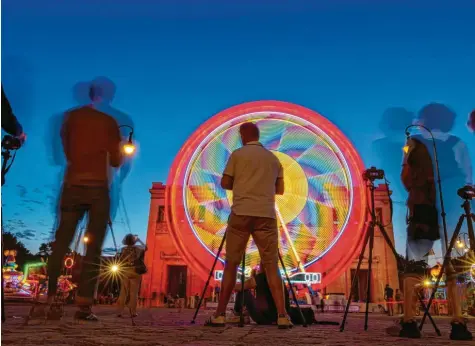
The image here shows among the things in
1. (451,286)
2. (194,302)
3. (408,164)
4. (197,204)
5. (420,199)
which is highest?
(197,204)

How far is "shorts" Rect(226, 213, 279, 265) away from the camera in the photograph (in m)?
3.78

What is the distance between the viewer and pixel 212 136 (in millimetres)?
12711

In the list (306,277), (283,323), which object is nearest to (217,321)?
(283,323)

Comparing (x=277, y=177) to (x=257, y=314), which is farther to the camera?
(x=257, y=314)

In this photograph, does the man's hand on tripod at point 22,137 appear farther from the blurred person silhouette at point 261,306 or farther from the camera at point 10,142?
the blurred person silhouette at point 261,306

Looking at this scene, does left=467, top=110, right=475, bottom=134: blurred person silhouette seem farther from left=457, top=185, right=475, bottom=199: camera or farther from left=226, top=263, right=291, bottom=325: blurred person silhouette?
left=226, top=263, right=291, bottom=325: blurred person silhouette

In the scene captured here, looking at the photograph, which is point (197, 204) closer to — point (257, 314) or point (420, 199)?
point (257, 314)

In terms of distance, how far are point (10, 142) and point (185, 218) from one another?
9161 mm

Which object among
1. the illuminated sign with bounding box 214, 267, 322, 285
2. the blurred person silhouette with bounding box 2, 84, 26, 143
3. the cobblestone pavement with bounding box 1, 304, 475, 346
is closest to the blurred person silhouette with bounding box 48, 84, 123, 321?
the cobblestone pavement with bounding box 1, 304, 475, 346

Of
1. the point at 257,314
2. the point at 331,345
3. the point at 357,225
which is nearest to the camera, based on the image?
the point at 331,345

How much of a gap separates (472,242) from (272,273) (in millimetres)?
1675

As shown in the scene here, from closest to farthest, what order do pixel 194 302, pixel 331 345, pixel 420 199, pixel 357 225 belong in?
1. pixel 331 345
2. pixel 420 199
3. pixel 357 225
4. pixel 194 302

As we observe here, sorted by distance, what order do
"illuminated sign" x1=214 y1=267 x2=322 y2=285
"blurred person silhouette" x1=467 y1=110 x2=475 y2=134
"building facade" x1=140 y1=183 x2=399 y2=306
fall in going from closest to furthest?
"blurred person silhouette" x1=467 y1=110 x2=475 y2=134 < "illuminated sign" x1=214 y1=267 x2=322 y2=285 < "building facade" x1=140 y1=183 x2=399 y2=306

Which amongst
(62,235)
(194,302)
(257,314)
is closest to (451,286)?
(257,314)
